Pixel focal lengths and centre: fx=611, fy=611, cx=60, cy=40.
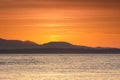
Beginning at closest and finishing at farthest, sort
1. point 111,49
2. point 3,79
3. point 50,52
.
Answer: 1. point 3,79
2. point 111,49
3. point 50,52

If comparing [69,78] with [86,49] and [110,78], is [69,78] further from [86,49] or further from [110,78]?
[86,49]

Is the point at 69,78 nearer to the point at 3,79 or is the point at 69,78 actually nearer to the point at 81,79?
the point at 81,79

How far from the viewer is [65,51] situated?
19762 cm

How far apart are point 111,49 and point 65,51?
66.0ft

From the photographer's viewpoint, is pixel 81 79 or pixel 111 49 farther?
pixel 111 49

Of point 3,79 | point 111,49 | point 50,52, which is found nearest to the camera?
point 3,79

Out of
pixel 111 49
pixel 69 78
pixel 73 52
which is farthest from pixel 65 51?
pixel 69 78

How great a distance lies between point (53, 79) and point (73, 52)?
13122 centimetres

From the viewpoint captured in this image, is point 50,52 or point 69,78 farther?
point 50,52

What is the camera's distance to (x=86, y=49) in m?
192

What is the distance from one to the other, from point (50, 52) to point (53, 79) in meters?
132

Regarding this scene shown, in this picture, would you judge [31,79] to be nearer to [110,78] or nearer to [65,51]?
[110,78]

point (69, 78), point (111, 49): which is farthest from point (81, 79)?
point (111, 49)

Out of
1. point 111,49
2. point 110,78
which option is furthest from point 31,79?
point 111,49
